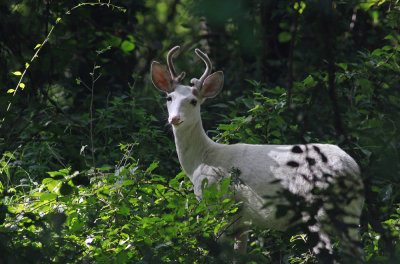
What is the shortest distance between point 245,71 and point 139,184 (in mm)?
4904

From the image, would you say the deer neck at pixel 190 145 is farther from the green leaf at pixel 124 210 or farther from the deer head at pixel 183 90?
the green leaf at pixel 124 210

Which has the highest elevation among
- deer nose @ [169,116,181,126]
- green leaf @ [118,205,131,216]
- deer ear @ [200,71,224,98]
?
deer ear @ [200,71,224,98]

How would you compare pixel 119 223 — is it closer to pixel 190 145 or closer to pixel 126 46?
pixel 190 145

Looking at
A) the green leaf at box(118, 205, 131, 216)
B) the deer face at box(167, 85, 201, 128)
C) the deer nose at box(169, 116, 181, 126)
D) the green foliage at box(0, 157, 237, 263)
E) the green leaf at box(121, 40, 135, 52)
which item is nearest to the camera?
the green foliage at box(0, 157, 237, 263)

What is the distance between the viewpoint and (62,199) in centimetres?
414

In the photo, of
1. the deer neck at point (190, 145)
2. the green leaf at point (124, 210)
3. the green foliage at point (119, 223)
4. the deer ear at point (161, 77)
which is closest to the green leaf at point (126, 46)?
the deer ear at point (161, 77)

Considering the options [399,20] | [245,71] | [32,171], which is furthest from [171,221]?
[245,71]

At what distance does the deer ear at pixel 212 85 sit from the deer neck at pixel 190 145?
40 centimetres

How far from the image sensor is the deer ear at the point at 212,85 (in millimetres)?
5836

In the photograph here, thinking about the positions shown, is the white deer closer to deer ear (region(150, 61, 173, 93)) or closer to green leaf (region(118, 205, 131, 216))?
deer ear (region(150, 61, 173, 93))

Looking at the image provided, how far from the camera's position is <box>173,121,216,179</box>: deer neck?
18.1ft

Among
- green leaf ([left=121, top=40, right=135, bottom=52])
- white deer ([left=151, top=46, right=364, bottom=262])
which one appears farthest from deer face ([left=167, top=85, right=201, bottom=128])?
green leaf ([left=121, top=40, right=135, bottom=52])

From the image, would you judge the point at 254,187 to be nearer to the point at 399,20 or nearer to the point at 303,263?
the point at 303,263

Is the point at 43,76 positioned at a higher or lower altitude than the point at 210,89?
higher
